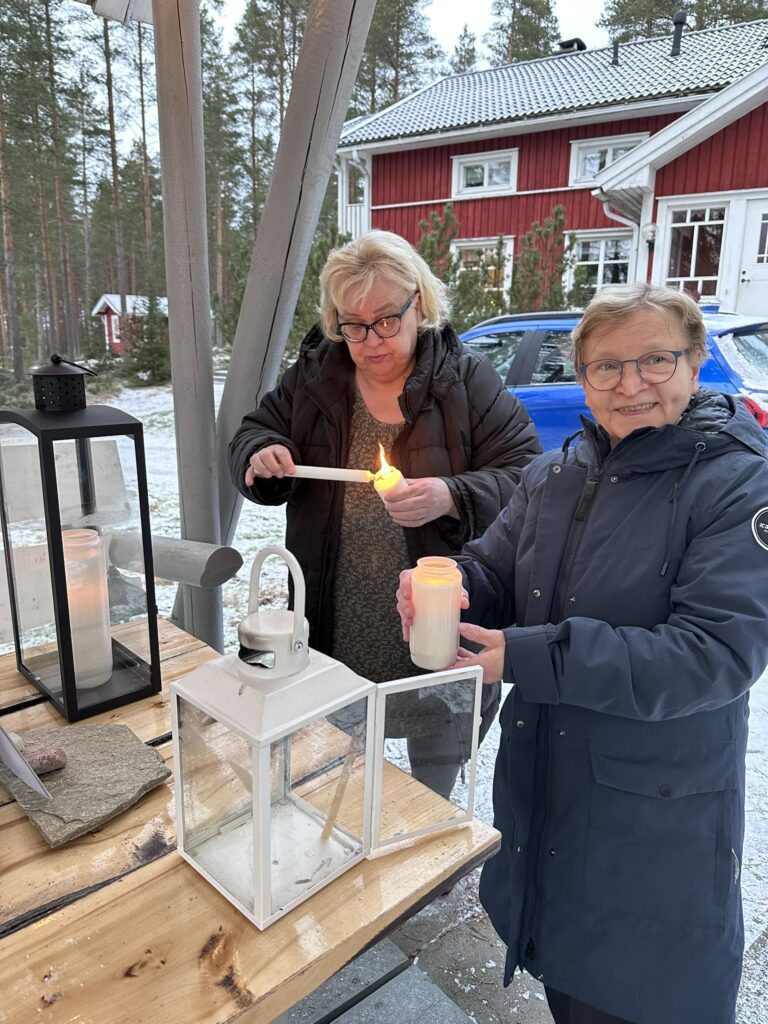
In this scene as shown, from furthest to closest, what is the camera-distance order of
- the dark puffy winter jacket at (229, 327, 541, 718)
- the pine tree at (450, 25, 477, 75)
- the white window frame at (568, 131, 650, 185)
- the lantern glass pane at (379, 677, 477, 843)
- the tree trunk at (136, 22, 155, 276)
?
the pine tree at (450, 25, 477, 75) → the white window frame at (568, 131, 650, 185) → the tree trunk at (136, 22, 155, 276) → the dark puffy winter jacket at (229, 327, 541, 718) → the lantern glass pane at (379, 677, 477, 843)

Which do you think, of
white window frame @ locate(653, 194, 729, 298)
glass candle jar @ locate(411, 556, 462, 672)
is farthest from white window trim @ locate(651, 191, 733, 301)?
glass candle jar @ locate(411, 556, 462, 672)

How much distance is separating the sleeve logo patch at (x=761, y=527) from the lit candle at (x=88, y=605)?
Result: 100 cm

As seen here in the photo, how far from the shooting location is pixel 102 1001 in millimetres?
646

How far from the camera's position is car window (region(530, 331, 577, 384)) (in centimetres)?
513

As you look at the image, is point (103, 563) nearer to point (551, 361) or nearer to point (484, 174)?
point (551, 361)

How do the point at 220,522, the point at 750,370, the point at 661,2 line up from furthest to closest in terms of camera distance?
the point at 661,2
the point at 750,370
the point at 220,522

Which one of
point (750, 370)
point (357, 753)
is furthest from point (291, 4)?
point (357, 753)

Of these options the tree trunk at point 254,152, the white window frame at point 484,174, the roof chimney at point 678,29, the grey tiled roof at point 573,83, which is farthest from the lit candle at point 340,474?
the roof chimney at point 678,29

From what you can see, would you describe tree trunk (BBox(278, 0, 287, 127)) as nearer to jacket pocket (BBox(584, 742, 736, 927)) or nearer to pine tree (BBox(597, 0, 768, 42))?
jacket pocket (BBox(584, 742, 736, 927))

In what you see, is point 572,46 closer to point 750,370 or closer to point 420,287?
point 750,370

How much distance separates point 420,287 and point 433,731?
1.04 m

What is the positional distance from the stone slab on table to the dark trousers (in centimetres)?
84

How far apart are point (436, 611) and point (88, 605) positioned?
58 centimetres

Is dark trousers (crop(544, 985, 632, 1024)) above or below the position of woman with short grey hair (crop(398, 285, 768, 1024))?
below
